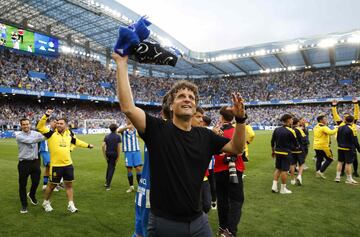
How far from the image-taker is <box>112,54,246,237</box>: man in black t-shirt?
7.32 ft

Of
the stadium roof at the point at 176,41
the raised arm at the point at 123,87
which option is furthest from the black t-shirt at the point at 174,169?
the stadium roof at the point at 176,41

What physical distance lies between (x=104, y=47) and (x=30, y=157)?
43.5m

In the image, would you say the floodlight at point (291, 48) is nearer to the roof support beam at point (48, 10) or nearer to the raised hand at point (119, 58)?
the roof support beam at point (48, 10)

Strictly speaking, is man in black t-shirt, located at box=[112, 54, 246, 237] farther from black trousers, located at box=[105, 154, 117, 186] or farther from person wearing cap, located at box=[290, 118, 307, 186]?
person wearing cap, located at box=[290, 118, 307, 186]

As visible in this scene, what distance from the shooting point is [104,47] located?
4734cm

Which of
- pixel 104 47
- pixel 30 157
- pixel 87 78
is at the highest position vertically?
pixel 104 47

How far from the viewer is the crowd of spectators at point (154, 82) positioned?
3806cm

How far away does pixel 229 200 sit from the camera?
15.8ft

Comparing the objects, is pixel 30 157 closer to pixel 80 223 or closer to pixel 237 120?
pixel 80 223

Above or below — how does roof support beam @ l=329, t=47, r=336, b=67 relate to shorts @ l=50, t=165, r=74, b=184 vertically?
above

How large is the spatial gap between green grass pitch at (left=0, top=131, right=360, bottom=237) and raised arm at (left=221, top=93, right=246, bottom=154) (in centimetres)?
328

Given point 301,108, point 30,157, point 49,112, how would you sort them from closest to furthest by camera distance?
point 49,112, point 30,157, point 301,108

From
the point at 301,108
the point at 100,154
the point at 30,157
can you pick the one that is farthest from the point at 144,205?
the point at 301,108

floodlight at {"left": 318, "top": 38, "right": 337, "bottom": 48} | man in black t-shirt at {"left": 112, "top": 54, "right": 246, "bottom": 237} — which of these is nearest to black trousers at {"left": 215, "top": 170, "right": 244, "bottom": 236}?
man in black t-shirt at {"left": 112, "top": 54, "right": 246, "bottom": 237}
